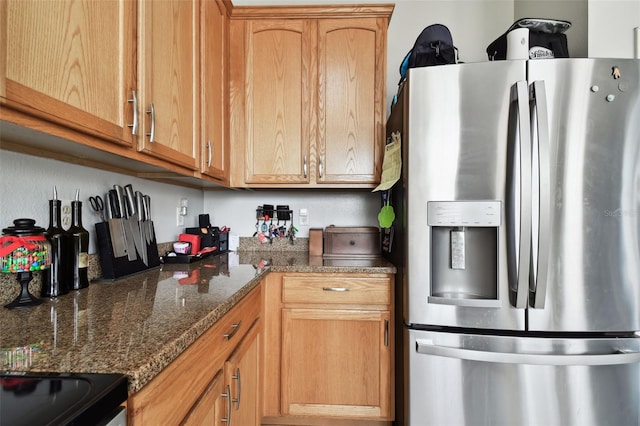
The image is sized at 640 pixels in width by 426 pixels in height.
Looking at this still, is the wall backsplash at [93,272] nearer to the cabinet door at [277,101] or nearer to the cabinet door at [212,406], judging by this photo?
the cabinet door at [277,101]

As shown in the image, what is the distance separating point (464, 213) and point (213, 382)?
42.5 inches

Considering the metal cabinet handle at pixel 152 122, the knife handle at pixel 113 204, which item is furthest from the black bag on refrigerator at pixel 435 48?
the knife handle at pixel 113 204

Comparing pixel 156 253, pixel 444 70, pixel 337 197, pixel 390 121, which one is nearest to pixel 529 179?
pixel 444 70

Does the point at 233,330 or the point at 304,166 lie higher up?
the point at 304,166

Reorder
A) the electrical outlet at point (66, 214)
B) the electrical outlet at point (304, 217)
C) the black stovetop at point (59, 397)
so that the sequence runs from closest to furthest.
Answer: the black stovetop at point (59, 397), the electrical outlet at point (66, 214), the electrical outlet at point (304, 217)

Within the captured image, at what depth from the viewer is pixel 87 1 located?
0.82 metres

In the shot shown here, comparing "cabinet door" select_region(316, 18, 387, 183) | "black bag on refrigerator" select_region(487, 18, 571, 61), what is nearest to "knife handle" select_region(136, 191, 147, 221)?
"cabinet door" select_region(316, 18, 387, 183)

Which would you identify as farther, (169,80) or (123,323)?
(169,80)

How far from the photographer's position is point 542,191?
1204mm

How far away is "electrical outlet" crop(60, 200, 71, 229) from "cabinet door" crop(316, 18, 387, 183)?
1.24 metres

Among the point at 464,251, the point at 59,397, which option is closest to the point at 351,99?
the point at 464,251

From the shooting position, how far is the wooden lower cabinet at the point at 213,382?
0.60 metres

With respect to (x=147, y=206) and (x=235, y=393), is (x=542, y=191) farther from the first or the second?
(x=147, y=206)

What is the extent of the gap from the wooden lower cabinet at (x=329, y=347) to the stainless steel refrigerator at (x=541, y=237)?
364 millimetres
